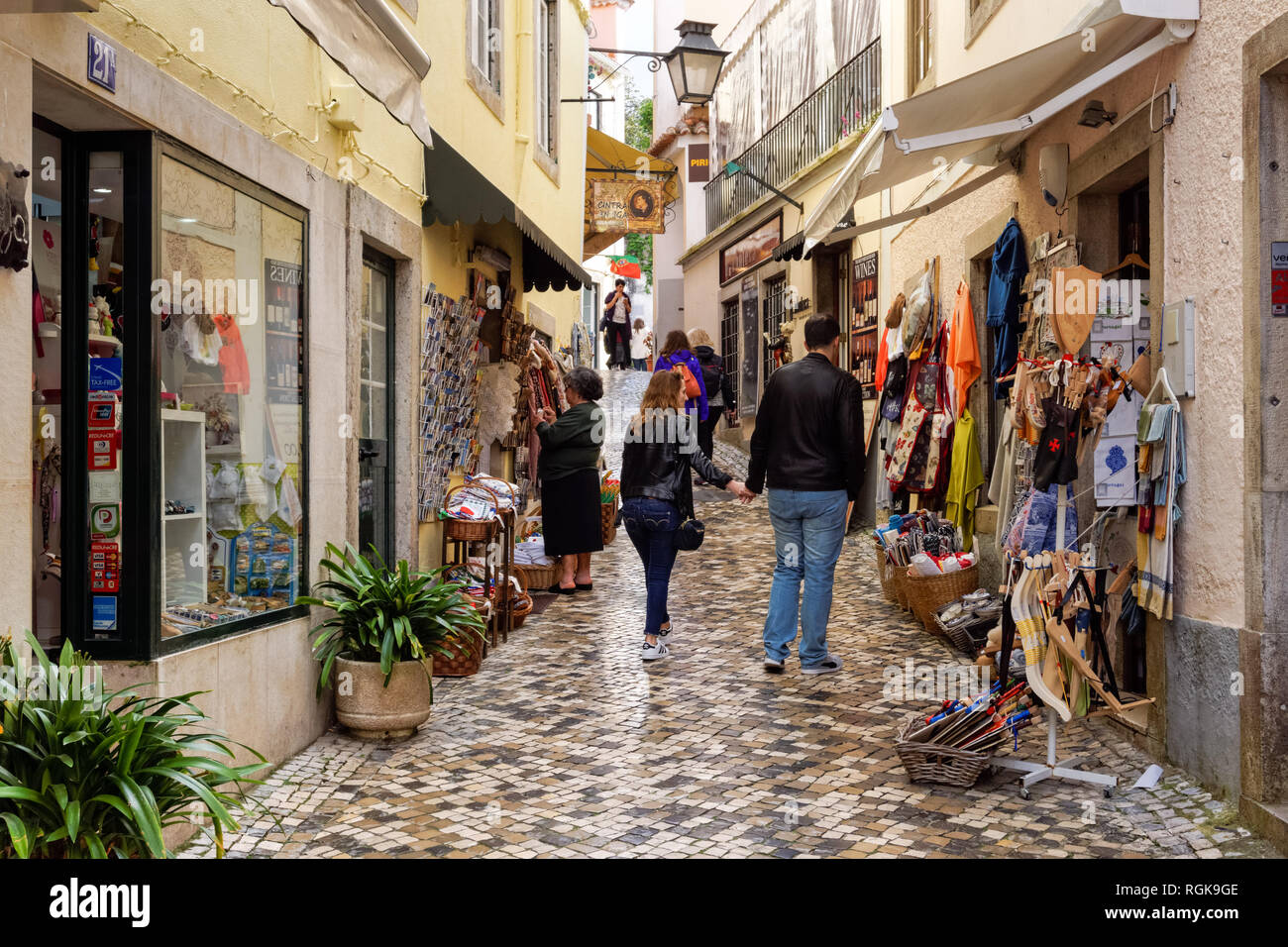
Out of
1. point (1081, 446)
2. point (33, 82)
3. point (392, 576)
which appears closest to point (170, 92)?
point (33, 82)

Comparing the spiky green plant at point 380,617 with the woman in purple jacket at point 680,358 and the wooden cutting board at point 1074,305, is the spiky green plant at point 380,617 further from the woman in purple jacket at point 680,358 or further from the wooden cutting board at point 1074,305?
the woman in purple jacket at point 680,358

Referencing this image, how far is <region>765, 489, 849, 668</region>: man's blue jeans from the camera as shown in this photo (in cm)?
720

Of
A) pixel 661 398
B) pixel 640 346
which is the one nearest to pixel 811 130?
pixel 661 398

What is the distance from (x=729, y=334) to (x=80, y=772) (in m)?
20.6

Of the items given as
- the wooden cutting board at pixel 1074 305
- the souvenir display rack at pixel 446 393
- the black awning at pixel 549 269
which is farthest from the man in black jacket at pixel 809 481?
the black awning at pixel 549 269

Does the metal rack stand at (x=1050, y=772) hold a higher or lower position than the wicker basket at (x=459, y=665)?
lower

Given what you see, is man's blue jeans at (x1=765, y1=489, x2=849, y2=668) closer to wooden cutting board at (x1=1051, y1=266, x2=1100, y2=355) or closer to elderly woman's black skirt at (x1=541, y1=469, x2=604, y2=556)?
wooden cutting board at (x1=1051, y1=266, x2=1100, y2=355)

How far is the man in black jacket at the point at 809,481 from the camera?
7.18m

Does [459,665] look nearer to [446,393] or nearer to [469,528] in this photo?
[469,528]

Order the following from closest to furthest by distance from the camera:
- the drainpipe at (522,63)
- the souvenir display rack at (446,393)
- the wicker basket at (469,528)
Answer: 1. the wicker basket at (469,528)
2. the souvenir display rack at (446,393)
3. the drainpipe at (522,63)

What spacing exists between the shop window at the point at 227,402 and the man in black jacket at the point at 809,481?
2858mm

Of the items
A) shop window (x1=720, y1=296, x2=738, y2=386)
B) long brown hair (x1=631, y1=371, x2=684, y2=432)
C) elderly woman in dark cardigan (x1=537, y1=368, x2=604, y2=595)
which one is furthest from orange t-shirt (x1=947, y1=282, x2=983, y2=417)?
shop window (x1=720, y1=296, x2=738, y2=386)

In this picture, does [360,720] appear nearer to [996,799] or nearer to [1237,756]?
[996,799]

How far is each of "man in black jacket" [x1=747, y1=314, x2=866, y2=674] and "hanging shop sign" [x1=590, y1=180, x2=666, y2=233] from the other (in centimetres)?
1020
